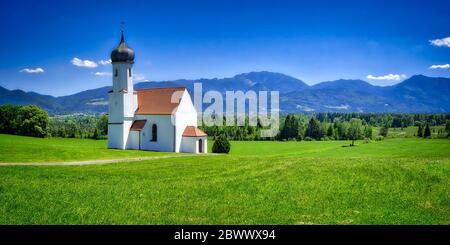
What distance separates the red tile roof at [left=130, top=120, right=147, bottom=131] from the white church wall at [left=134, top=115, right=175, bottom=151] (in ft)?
1.36

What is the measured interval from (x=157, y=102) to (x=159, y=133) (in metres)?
4.36

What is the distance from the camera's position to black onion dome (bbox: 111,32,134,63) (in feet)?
170

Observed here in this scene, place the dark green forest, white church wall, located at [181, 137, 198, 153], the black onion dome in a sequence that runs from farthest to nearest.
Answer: the dark green forest, the black onion dome, white church wall, located at [181, 137, 198, 153]

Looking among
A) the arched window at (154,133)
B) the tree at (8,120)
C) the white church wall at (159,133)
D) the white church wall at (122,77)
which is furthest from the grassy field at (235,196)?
the tree at (8,120)

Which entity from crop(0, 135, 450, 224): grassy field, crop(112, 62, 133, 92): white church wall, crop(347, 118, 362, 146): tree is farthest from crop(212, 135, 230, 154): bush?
crop(347, 118, 362, 146): tree

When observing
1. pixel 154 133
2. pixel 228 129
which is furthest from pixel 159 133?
pixel 228 129

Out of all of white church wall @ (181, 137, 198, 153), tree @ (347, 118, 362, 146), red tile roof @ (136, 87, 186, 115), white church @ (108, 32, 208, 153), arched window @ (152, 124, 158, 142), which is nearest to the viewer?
white church wall @ (181, 137, 198, 153)

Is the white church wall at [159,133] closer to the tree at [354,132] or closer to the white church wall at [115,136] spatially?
the white church wall at [115,136]

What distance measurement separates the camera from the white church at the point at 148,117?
50312 millimetres

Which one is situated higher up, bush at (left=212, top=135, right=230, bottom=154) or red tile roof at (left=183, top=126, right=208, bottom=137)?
red tile roof at (left=183, top=126, right=208, bottom=137)

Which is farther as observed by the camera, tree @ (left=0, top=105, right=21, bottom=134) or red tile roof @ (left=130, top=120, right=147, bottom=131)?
tree @ (left=0, top=105, right=21, bottom=134)

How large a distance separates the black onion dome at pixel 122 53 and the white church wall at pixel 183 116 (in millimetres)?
8921

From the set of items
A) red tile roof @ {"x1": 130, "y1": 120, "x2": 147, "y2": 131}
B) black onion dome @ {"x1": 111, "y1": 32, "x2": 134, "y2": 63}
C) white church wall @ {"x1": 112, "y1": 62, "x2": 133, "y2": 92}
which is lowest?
red tile roof @ {"x1": 130, "y1": 120, "x2": 147, "y2": 131}

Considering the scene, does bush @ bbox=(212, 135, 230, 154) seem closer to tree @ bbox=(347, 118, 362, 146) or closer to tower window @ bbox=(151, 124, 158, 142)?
tower window @ bbox=(151, 124, 158, 142)
